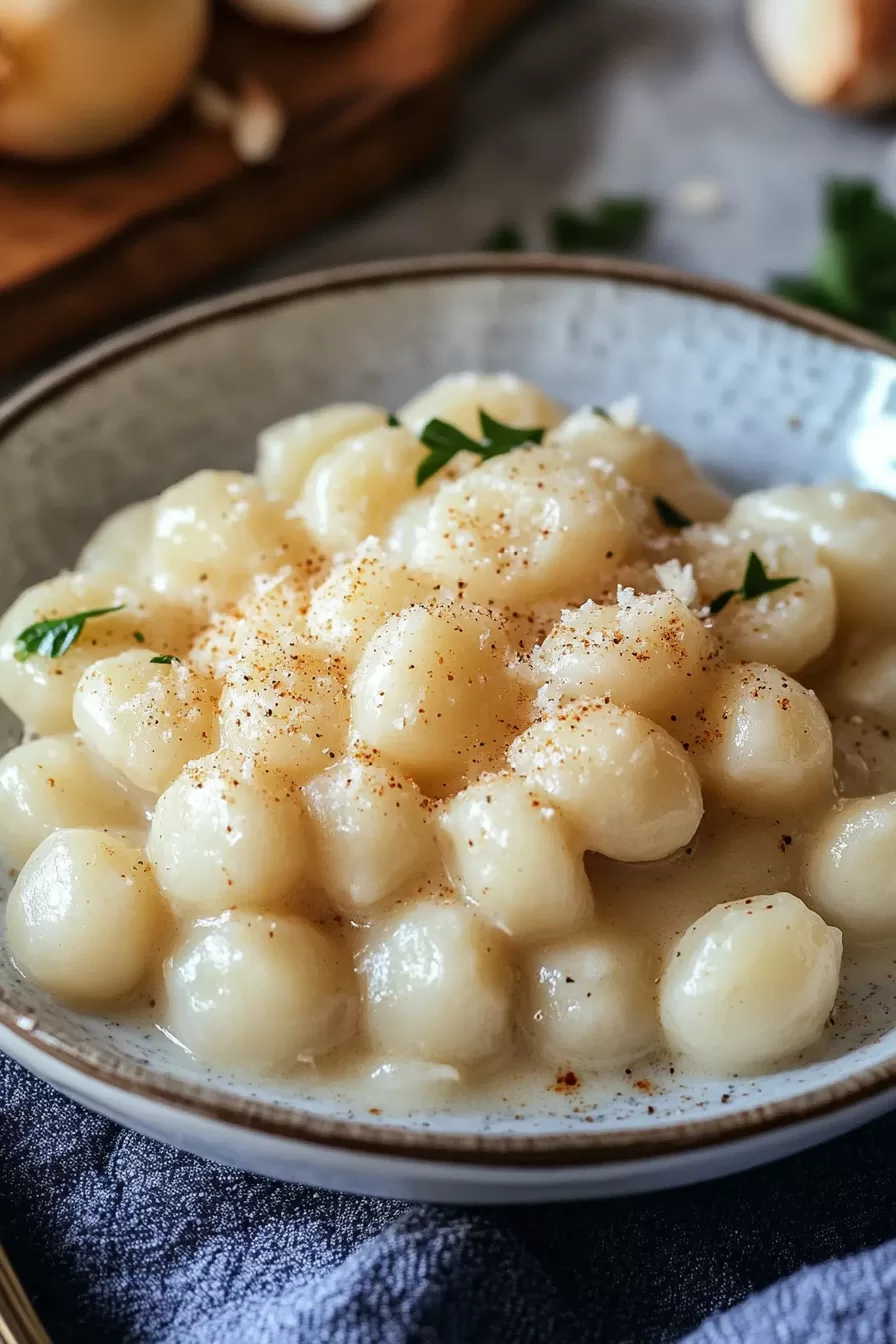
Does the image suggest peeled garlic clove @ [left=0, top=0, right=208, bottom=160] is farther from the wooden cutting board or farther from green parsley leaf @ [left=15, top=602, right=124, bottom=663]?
green parsley leaf @ [left=15, top=602, right=124, bottom=663]

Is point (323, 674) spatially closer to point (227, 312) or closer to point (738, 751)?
point (738, 751)

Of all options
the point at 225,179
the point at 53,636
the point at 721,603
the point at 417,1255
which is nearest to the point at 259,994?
the point at 417,1255

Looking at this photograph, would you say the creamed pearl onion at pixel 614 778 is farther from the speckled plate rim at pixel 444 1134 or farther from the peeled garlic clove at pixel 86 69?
the peeled garlic clove at pixel 86 69

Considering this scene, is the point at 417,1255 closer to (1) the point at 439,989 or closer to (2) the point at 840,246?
(1) the point at 439,989

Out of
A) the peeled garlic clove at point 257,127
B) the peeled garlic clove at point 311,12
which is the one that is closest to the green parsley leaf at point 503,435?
the peeled garlic clove at point 257,127

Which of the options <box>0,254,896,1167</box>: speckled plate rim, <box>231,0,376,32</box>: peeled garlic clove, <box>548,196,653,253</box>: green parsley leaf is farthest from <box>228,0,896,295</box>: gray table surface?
<box>0,254,896,1167</box>: speckled plate rim

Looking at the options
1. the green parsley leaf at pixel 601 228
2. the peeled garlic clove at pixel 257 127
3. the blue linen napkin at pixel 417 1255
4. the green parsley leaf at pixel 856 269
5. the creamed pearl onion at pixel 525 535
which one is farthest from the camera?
the green parsley leaf at pixel 601 228
